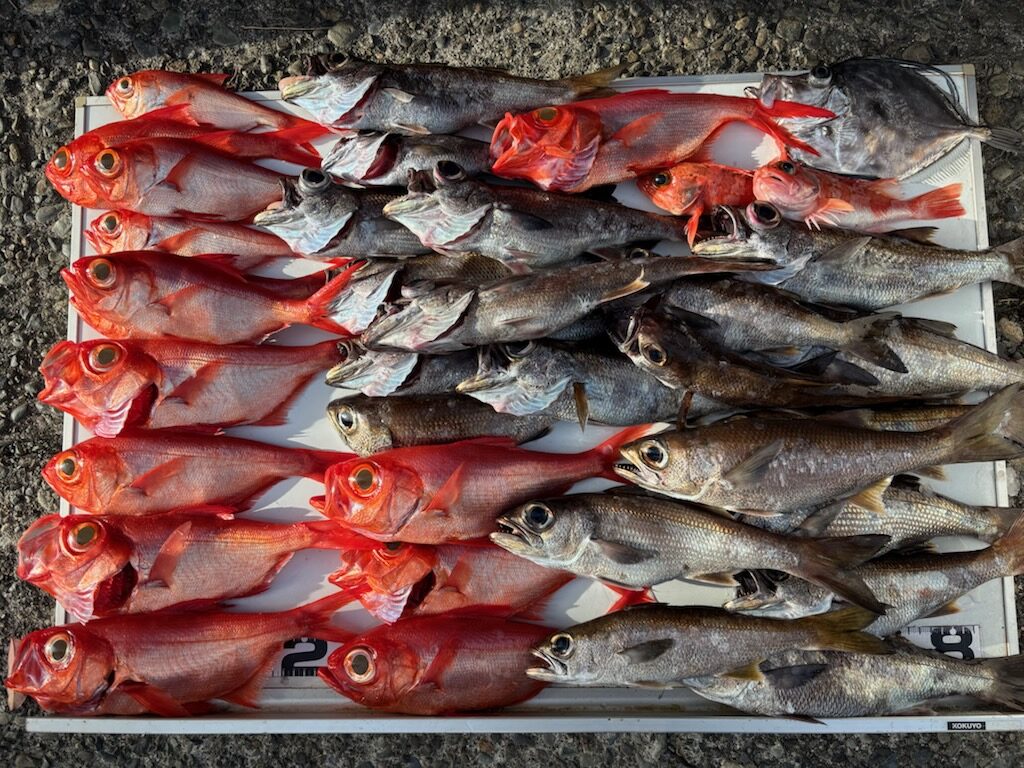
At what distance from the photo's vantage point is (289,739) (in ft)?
10.0

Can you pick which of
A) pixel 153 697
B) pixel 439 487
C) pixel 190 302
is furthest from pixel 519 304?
pixel 153 697

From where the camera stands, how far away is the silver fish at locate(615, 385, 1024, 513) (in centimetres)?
245

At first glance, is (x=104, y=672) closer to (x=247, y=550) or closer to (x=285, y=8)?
(x=247, y=550)

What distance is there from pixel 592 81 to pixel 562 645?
78.0 inches

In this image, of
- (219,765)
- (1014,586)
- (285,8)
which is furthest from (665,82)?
(219,765)

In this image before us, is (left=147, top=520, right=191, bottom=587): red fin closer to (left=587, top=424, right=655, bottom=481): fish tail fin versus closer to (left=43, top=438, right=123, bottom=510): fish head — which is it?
(left=43, top=438, right=123, bottom=510): fish head

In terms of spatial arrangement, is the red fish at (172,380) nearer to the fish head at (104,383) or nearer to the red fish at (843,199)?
the fish head at (104,383)

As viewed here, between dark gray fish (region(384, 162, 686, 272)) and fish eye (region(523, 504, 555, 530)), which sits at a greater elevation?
dark gray fish (region(384, 162, 686, 272))

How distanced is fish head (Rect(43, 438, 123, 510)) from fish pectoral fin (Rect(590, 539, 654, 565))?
1627 mm

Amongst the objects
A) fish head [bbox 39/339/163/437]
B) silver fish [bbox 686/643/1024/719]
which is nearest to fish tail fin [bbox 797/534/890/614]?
silver fish [bbox 686/643/1024/719]

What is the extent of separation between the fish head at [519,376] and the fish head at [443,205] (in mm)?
417

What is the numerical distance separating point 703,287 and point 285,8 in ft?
7.09

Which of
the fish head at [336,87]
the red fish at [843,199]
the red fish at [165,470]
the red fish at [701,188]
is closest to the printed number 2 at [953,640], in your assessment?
the red fish at [843,199]

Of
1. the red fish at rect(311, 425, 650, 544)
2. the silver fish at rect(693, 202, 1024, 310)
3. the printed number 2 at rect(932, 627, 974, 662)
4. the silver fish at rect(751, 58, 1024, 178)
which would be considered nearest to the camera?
the red fish at rect(311, 425, 650, 544)
